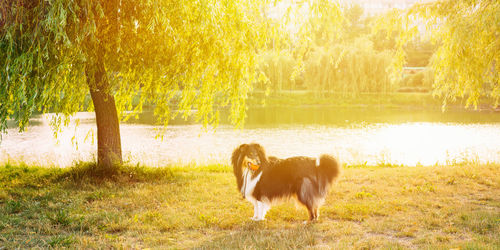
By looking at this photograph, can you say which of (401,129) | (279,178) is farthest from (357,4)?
(279,178)

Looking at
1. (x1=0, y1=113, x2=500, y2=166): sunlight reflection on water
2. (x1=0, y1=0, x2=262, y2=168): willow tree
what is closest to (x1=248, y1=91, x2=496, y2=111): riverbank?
(x1=0, y1=113, x2=500, y2=166): sunlight reflection on water

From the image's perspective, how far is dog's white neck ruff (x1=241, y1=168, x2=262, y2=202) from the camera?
16.6ft

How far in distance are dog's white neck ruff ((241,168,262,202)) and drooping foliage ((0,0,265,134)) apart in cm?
227

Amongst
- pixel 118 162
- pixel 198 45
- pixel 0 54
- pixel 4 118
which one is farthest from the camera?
pixel 118 162

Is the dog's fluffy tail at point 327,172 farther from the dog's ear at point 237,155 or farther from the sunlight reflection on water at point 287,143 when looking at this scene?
the sunlight reflection on water at point 287,143

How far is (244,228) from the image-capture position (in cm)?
480

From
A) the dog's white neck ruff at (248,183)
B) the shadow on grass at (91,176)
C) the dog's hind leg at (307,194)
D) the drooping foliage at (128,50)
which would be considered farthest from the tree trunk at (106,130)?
the dog's hind leg at (307,194)

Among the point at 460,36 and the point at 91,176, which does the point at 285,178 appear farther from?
the point at 460,36

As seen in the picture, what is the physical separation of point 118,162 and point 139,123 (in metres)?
17.8

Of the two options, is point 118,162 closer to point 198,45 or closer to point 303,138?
point 198,45

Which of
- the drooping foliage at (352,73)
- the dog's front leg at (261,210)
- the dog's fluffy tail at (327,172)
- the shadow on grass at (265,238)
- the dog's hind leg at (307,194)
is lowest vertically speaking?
the shadow on grass at (265,238)

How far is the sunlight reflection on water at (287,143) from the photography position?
13.3m

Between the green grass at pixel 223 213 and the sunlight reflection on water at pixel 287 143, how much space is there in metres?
4.27

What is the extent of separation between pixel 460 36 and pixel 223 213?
531 cm
